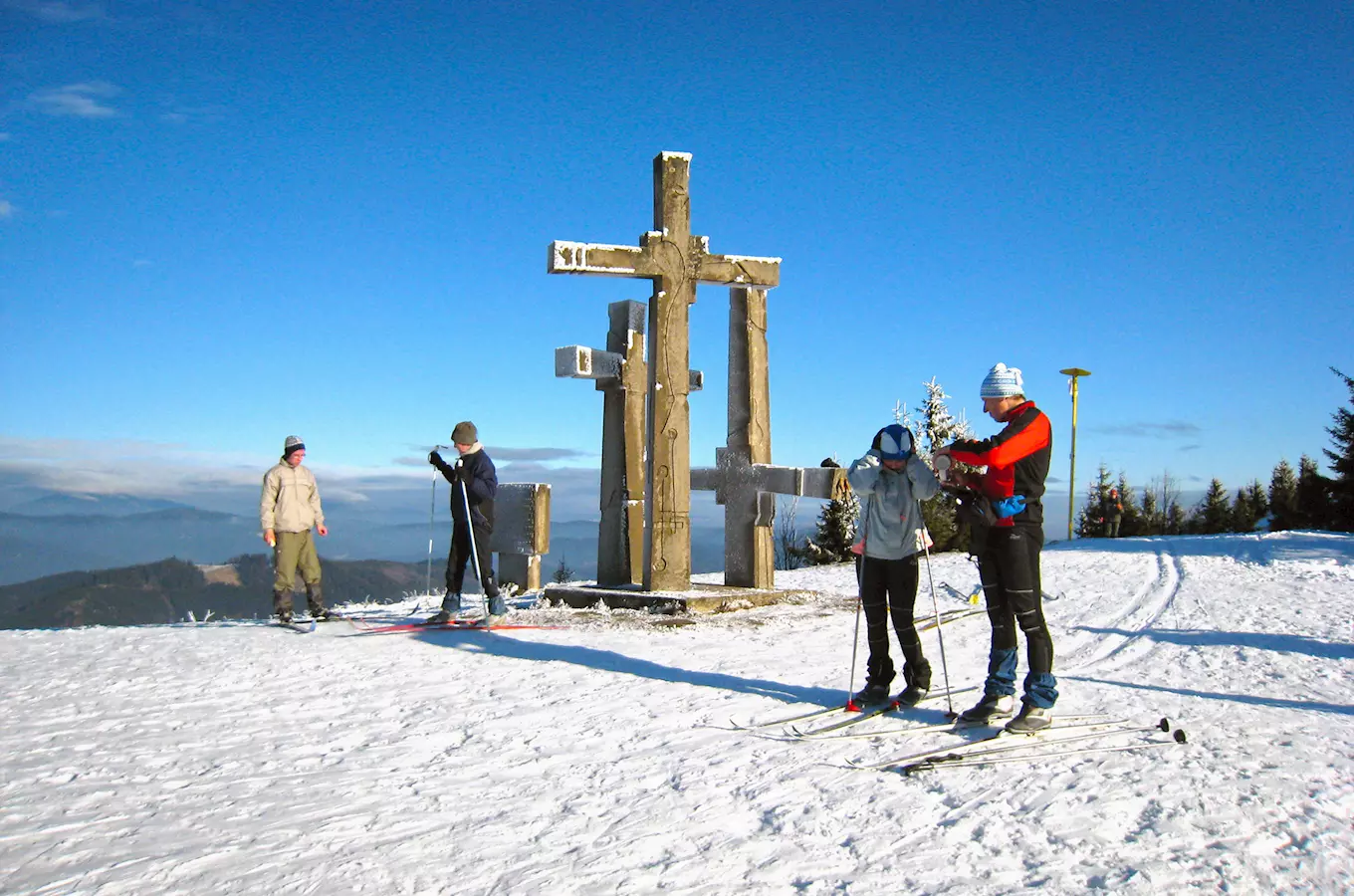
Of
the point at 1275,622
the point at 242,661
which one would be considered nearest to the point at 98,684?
the point at 242,661

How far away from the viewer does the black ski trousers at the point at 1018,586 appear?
6.02 m

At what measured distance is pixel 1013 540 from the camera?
6.03m

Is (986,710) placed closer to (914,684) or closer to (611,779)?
(914,684)

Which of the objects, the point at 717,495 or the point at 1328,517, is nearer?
the point at 717,495

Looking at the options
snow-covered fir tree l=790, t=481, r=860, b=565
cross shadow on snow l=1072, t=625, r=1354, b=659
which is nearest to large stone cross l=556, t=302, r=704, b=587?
cross shadow on snow l=1072, t=625, r=1354, b=659

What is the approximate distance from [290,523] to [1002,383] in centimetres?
792

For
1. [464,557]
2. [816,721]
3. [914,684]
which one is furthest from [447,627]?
[914,684]

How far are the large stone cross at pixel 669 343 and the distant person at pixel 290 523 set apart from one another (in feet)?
12.1

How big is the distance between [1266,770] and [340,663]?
6.57m

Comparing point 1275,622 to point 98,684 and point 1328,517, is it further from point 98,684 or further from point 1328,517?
point 1328,517

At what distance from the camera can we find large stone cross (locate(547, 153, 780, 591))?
36.4ft

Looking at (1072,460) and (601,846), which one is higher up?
(1072,460)

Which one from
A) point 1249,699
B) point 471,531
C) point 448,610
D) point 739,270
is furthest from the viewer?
point 739,270

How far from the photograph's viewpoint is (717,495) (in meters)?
12.8
